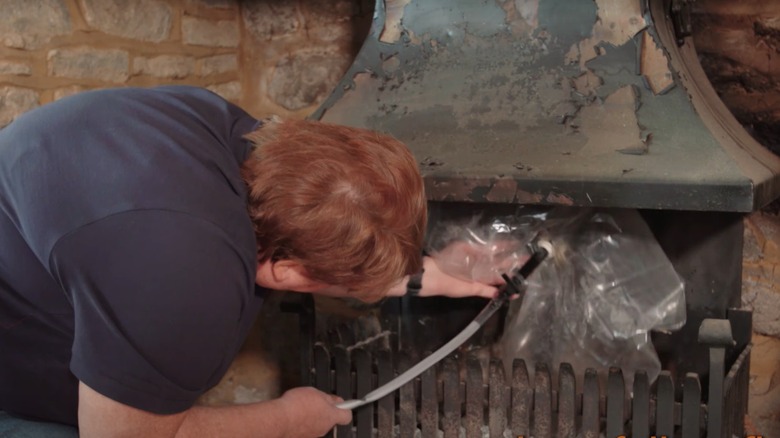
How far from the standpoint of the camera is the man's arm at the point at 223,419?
35.7 inches

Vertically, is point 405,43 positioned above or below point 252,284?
above

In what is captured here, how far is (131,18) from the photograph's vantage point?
6.12 feet

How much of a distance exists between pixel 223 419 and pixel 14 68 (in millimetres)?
907

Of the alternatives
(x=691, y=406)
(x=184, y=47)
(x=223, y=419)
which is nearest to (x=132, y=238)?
(x=223, y=419)

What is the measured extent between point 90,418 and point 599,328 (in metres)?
0.94

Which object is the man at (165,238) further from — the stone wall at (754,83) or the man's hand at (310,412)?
the stone wall at (754,83)

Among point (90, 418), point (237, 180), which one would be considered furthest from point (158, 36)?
point (90, 418)

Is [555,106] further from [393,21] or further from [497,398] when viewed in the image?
[497,398]

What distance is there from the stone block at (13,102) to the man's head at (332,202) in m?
0.80

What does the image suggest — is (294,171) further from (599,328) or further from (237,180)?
(599,328)

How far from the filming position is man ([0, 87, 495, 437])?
0.87 m

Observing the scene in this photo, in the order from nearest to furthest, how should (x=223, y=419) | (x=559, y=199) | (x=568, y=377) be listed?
(x=223, y=419) → (x=559, y=199) → (x=568, y=377)

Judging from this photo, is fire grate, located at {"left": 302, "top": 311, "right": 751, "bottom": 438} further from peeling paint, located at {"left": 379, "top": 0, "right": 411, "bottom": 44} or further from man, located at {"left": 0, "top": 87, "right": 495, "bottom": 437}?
peeling paint, located at {"left": 379, "top": 0, "right": 411, "bottom": 44}

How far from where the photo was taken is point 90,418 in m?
0.91
